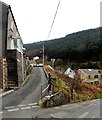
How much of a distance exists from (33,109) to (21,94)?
4297mm

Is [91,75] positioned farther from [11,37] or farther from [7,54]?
[7,54]

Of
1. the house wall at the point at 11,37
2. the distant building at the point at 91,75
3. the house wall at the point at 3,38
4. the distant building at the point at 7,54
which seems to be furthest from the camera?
the distant building at the point at 91,75

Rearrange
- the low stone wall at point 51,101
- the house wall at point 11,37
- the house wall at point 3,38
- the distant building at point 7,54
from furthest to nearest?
the house wall at point 11,37
the distant building at point 7,54
the house wall at point 3,38
the low stone wall at point 51,101

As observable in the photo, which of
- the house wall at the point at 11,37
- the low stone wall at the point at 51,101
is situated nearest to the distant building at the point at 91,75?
the house wall at the point at 11,37

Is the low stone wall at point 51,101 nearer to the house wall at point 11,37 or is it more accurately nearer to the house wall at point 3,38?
the house wall at point 3,38

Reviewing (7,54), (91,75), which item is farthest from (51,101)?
(91,75)

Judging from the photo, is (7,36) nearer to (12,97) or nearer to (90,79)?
(12,97)

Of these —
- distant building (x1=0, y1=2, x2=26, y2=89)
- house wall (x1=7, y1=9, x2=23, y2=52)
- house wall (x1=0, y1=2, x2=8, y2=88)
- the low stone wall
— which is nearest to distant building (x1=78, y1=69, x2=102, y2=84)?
house wall (x1=7, y1=9, x2=23, y2=52)

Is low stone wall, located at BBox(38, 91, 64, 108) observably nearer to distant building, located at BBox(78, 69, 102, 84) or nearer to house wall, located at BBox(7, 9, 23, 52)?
house wall, located at BBox(7, 9, 23, 52)

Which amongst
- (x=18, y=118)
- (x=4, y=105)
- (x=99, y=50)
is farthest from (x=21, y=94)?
(x=99, y=50)

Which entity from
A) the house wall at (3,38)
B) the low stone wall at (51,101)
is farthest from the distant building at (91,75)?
the low stone wall at (51,101)

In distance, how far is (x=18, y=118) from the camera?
37.9 feet

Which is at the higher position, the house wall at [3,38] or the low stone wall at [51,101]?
the house wall at [3,38]

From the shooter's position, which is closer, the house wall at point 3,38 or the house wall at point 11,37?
the house wall at point 3,38
